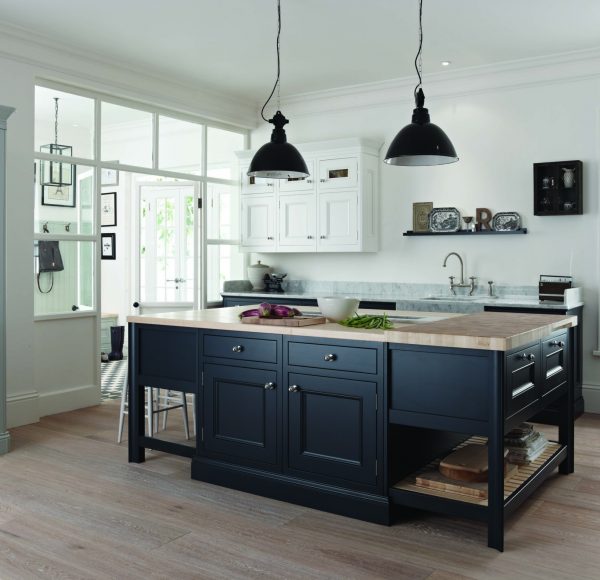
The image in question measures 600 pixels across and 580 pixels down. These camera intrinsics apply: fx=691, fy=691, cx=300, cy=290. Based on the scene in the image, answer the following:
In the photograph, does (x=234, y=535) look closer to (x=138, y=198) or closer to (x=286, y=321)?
(x=286, y=321)

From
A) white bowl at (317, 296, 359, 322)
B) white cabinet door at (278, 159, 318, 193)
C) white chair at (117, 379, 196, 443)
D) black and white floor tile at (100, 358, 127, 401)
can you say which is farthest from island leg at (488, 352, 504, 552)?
white cabinet door at (278, 159, 318, 193)

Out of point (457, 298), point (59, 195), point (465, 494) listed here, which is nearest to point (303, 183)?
point (457, 298)

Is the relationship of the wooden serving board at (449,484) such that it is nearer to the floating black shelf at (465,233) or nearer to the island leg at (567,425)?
the island leg at (567,425)

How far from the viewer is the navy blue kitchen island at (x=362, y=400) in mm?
3059

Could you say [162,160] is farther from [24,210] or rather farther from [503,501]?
[503,501]

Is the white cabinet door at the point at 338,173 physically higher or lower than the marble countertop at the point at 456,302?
higher

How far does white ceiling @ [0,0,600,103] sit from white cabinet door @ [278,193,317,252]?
3.92 feet

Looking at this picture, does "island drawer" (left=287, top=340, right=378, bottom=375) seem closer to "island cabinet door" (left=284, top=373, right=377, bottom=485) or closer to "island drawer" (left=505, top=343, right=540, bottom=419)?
"island cabinet door" (left=284, top=373, right=377, bottom=485)

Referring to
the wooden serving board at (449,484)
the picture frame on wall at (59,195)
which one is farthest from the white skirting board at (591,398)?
the picture frame on wall at (59,195)

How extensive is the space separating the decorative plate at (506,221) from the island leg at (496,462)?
130 inches

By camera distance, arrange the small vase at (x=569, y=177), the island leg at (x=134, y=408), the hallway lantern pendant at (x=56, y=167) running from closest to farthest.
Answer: the island leg at (x=134, y=408)
the hallway lantern pendant at (x=56, y=167)
the small vase at (x=569, y=177)

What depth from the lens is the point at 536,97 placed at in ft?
19.5

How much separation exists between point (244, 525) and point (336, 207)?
399 cm

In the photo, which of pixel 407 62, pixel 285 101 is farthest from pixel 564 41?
pixel 285 101
